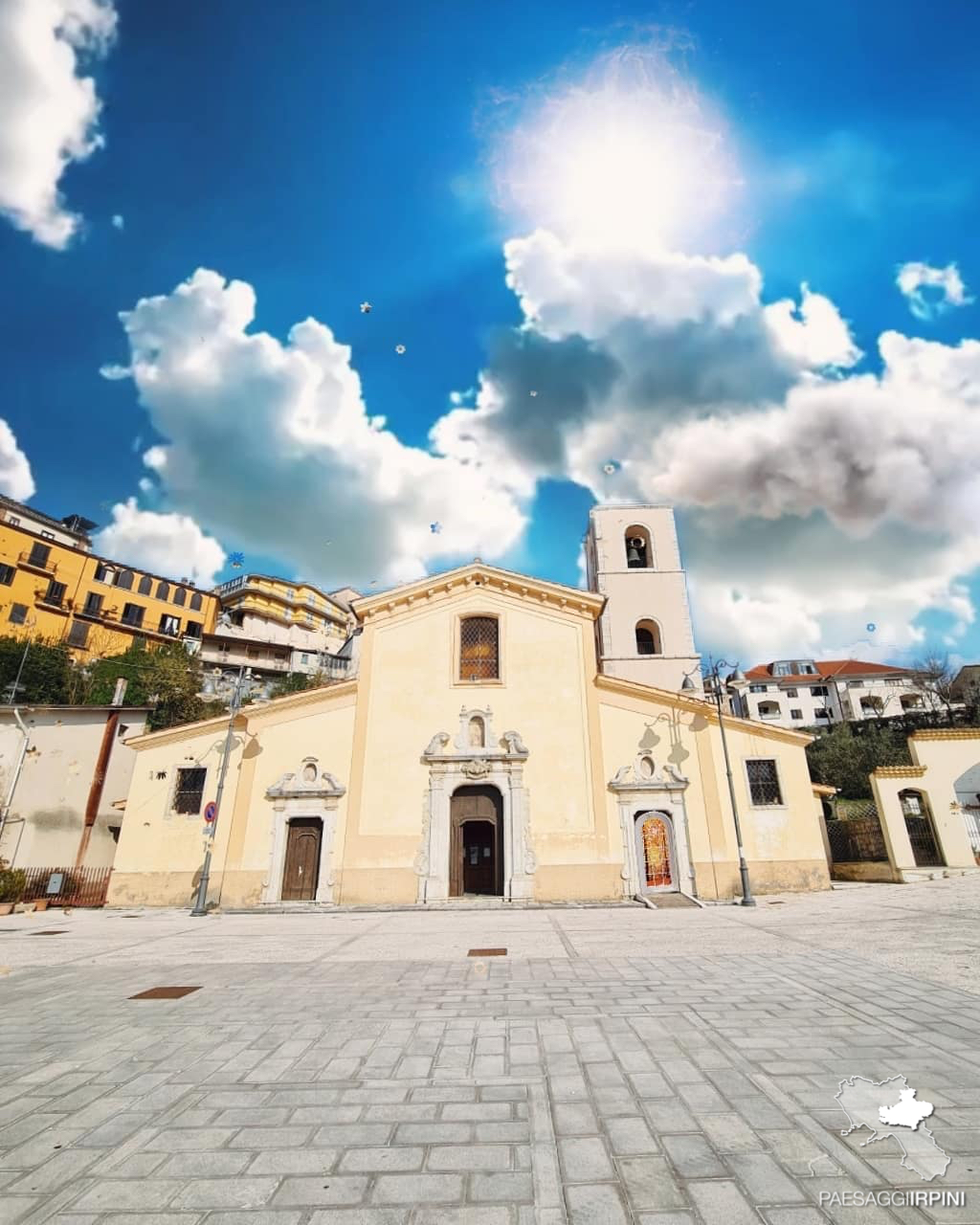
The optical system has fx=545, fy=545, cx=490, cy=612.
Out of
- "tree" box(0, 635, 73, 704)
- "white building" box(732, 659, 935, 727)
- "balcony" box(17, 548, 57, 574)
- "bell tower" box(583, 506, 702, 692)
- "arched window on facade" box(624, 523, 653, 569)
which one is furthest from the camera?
"white building" box(732, 659, 935, 727)

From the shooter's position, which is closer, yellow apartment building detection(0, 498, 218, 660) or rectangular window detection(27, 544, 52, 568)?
yellow apartment building detection(0, 498, 218, 660)

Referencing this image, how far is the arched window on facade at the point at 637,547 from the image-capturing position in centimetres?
2975

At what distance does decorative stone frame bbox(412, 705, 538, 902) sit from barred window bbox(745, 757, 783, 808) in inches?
284

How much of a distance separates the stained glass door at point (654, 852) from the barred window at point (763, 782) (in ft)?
9.96

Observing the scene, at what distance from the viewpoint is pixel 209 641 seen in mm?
53250

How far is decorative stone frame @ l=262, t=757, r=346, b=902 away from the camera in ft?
56.3

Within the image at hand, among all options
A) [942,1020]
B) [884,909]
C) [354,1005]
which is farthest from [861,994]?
[884,909]

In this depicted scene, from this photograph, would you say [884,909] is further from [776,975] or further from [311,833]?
[311,833]

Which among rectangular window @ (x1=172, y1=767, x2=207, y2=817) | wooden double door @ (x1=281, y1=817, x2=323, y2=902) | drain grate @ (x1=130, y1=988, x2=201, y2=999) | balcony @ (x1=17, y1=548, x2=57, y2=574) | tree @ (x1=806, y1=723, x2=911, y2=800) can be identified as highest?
balcony @ (x1=17, y1=548, x2=57, y2=574)

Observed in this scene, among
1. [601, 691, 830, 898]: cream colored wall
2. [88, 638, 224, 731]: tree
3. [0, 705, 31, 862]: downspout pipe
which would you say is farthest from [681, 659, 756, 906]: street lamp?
[88, 638, 224, 731]: tree

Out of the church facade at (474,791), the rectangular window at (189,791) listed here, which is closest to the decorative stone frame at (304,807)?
the church facade at (474,791)

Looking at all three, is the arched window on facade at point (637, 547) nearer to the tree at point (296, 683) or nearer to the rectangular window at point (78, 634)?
the tree at point (296, 683)

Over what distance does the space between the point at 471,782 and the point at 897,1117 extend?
49.0 ft

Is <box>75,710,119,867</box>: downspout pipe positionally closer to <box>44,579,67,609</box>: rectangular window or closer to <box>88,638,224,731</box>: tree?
<box>88,638,224,731</box>: tree
